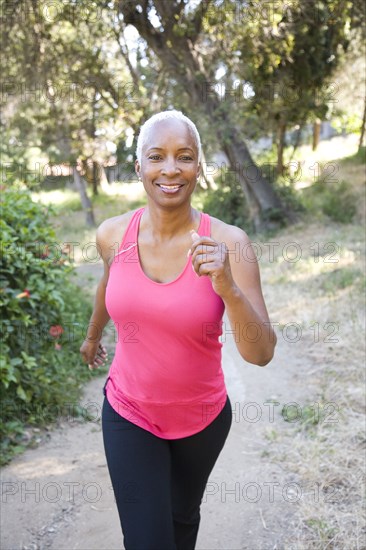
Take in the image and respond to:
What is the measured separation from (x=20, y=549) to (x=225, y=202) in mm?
11700

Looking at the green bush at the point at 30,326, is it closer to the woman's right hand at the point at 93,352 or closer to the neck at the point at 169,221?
the woman's right hand at the point at 93,352

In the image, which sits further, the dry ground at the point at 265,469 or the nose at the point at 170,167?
the dry ground at the point at 265,469

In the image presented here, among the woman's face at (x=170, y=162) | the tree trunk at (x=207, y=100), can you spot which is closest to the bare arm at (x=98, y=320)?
the woman's face at (x=170, y=162)

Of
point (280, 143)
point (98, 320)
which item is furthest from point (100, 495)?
point (280, 143)

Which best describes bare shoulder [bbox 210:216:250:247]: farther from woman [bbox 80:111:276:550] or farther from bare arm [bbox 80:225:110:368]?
bare arm [bbox 80:225:110:368]

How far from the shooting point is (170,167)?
6.82 ft

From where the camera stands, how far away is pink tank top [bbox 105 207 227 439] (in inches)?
78.3

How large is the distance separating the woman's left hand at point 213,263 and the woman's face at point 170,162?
0.35 meters

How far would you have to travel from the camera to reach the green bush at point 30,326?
4098 mm

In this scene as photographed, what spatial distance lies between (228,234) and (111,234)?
20.0 inches

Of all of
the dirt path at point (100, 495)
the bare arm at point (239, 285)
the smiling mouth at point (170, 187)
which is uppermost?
the smiling mouth at point (170, 187)

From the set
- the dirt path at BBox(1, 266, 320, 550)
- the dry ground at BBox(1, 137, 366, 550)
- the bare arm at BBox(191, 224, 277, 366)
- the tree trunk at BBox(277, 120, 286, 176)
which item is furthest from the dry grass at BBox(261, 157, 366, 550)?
the tree trunk at BBox(277, 120, 286, 176)

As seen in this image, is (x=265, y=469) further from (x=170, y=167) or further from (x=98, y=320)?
(x=170, y=167)

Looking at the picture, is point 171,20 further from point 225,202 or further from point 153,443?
point 153,443
